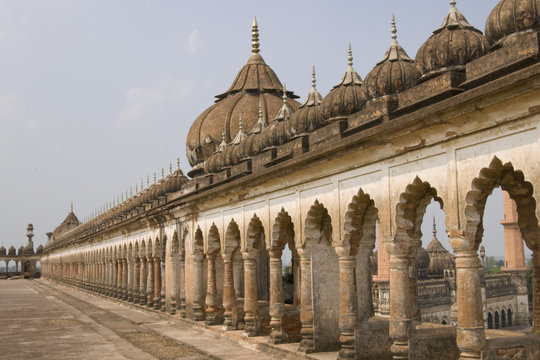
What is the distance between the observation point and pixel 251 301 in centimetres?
1423

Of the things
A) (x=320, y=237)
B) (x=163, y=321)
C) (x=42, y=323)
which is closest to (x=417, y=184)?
(x=320, y=237)

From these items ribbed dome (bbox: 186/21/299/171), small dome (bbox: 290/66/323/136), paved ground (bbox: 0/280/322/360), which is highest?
ribbed dome (bbox: 186/21/299/171)

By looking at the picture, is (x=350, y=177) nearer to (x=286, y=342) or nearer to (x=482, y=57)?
(x=482, y=57)

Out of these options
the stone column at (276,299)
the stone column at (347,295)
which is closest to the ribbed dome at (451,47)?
the stone column at (347,295)

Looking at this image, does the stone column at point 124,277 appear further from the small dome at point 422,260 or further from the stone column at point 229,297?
the small dome at point 422,260

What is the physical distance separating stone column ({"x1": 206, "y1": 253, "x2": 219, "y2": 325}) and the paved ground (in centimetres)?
43

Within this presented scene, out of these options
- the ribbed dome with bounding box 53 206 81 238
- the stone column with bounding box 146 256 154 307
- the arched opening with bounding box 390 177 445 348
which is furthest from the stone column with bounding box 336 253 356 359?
the ribbed dome with bounding box 53 206 81 238

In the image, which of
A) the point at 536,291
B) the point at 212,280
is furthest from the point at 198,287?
the point at 536,291

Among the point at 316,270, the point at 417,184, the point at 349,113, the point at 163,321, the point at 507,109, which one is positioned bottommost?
the point at 163,321

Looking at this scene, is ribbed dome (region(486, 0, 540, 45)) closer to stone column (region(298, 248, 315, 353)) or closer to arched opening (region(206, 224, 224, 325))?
stone column (region(298, 248, 315, 353))

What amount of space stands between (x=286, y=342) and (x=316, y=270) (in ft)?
6.76

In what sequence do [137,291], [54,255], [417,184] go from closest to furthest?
[417,184] → [137,291] → [54,255]

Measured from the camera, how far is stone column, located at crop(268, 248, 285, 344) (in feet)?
41.8

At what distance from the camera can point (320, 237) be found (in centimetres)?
1182
